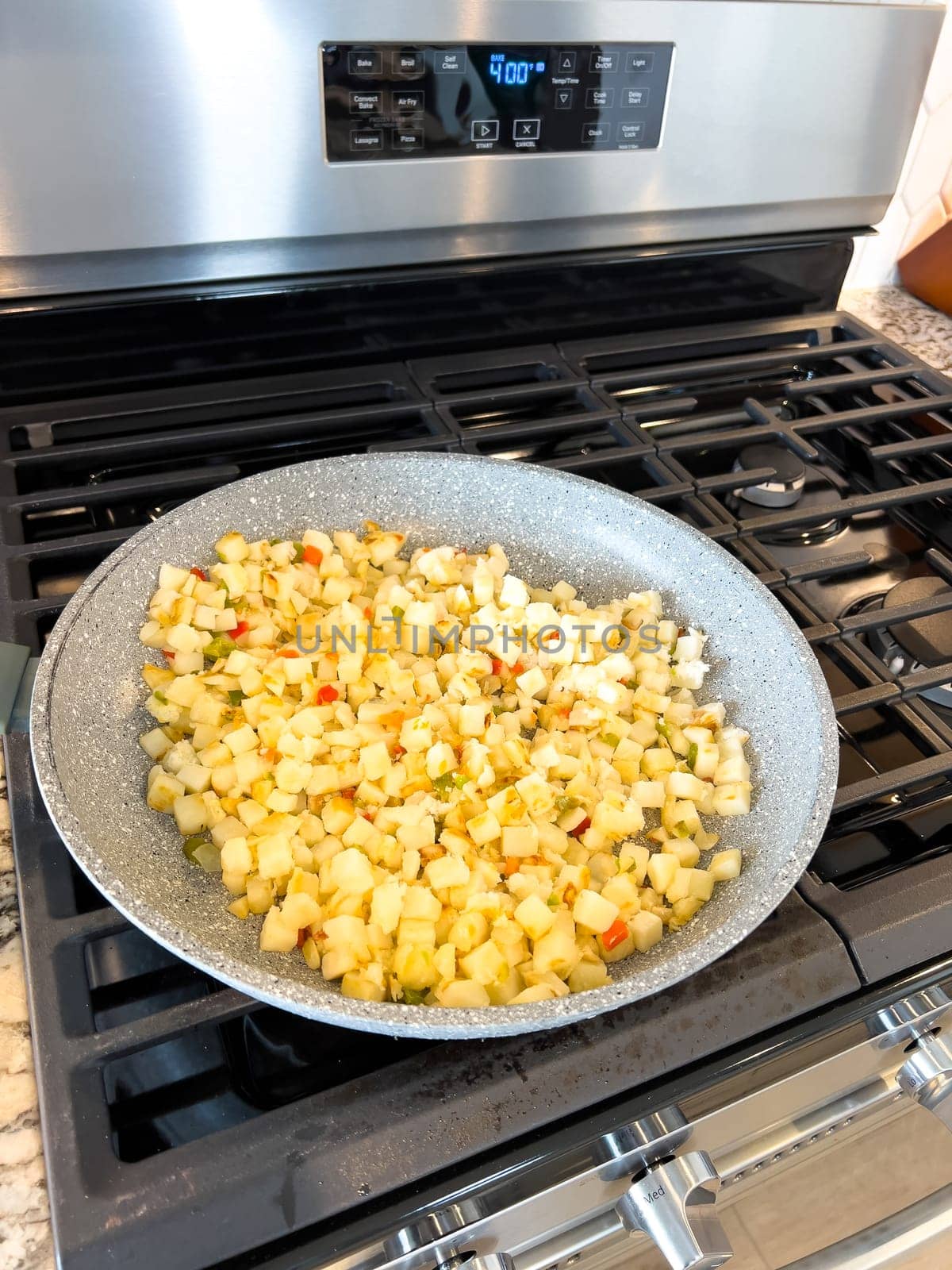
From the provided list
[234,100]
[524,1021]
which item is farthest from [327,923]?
[234,100]

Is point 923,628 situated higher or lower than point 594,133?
lower

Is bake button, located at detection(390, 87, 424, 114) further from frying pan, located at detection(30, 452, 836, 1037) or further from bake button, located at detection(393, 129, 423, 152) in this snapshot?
frying pan, located at detection(30, 452, 836, 1037)

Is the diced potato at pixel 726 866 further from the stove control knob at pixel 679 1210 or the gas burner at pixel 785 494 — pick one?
the gas burner at pixel 785 494

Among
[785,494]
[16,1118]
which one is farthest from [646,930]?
[785,494]

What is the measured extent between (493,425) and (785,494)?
0.98ft

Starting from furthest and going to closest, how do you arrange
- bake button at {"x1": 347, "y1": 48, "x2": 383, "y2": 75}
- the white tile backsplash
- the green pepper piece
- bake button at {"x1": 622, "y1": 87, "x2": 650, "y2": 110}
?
the white tile backsplash < bake button at {"x1": 622, "y1": 87, "x2": 650, "y2": 110} < bake button at {"x1": 347, "y1": 48, "x2": 383, "y2": 75} < the green pepper piece

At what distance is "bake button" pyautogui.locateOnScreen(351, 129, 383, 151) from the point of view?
2.92 ft

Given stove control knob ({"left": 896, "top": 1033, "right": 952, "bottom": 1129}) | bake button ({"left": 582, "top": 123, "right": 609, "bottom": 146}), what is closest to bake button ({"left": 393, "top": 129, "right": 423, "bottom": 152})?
bake button ({"left": 582, "top": 123, "right": 609, "bottom": 146})

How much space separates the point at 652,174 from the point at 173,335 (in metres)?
0.51

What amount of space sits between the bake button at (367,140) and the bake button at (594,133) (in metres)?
0.21

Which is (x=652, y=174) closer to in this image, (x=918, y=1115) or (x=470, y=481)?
(x=470, y=481)

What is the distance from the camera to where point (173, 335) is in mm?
954

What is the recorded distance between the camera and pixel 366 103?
2.87ft

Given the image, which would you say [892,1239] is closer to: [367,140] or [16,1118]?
[16,1118]
